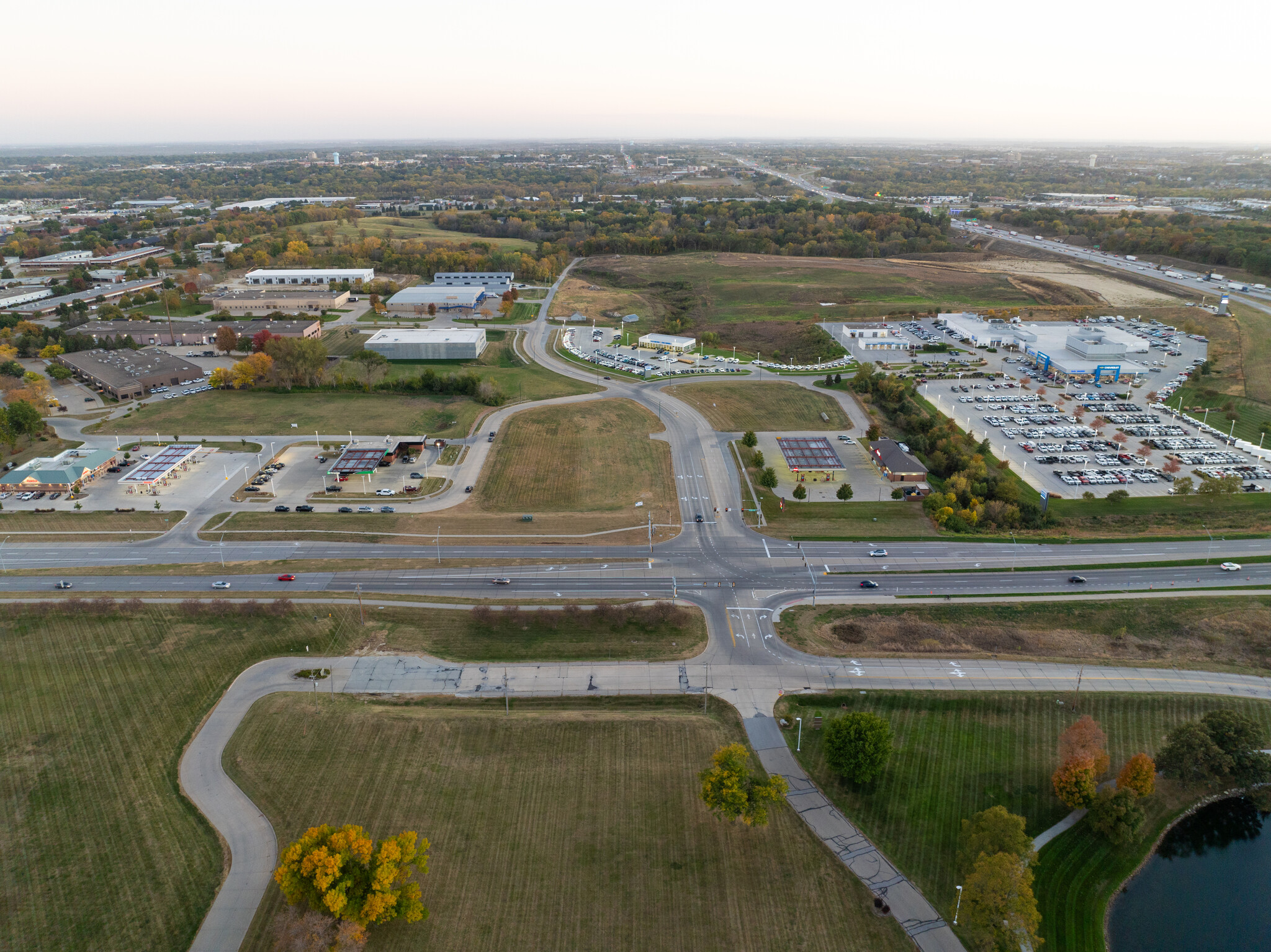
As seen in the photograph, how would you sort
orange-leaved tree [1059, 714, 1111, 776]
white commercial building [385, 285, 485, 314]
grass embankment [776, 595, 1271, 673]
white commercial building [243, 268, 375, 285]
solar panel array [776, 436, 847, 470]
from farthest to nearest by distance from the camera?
white commercial building [243, 268, 375, 285] → white commercial building [385, 285, 485, 314] → solar panel array [776, 436, 847, 470] → grass embankment [776, 595, 1271, 673] → orange-leaved tree [1059, 714, 1111, 776]

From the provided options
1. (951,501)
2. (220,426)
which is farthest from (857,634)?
(220,426)

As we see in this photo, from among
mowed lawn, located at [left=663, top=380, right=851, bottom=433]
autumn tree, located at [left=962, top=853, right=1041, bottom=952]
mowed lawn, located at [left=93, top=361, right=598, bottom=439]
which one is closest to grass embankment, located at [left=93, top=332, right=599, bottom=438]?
mowed lawn, located at [left=93, top=361, right=598, bottom=439]

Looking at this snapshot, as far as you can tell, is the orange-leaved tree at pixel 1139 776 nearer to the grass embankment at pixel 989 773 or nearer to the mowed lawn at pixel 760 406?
the grass embankment at pixel 989 773

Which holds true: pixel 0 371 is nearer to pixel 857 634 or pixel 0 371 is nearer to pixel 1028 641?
pixel 857 634

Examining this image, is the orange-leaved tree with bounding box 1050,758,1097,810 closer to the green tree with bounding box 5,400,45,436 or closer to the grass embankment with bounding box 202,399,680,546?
the grass embankment with bounding box 202,399,680,546

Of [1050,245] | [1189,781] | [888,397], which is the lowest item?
[1189,781]

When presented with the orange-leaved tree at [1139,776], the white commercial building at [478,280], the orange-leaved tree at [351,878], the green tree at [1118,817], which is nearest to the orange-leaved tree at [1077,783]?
the green tree at [1118,817]
